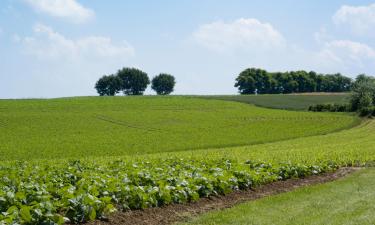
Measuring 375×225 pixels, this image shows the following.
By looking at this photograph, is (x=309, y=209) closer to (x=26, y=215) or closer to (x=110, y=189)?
(x=110, y=189)

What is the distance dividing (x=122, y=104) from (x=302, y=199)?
63872mm

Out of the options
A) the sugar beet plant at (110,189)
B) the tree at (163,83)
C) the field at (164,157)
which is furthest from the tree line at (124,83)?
the sugar beet plant at (110,189)

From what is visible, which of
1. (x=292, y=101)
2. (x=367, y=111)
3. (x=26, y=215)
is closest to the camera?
(x=26, y=215)

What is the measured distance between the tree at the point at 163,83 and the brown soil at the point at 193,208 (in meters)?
133

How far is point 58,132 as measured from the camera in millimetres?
48031

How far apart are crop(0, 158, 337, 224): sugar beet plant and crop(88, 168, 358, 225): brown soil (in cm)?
20

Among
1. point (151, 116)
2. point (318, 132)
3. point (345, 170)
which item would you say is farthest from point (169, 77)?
point (345, 170)

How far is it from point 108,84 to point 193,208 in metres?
129

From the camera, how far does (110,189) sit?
1168cm

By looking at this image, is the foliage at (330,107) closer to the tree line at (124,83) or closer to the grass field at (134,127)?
the grass field at (134,127)

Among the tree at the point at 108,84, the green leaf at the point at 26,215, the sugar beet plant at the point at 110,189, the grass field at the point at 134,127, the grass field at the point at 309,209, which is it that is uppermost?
the tree at the point at 108,84

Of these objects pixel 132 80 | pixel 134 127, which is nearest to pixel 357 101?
pixel 134 127

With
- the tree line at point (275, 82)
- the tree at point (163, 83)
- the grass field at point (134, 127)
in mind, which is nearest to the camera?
the grass field at point (134, 127)

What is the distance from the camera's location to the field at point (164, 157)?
11.3 meters
